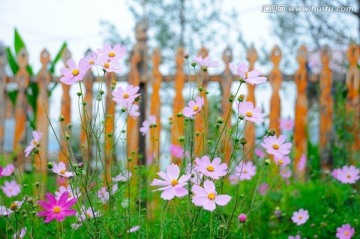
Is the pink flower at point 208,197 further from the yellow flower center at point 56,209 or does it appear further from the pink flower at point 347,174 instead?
the pink flower at point 347,174

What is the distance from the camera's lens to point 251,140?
4184 millimetres

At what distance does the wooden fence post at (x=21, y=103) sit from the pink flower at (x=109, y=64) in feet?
11.3

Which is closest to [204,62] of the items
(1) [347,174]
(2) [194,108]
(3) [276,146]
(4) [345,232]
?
(2) [194,108]

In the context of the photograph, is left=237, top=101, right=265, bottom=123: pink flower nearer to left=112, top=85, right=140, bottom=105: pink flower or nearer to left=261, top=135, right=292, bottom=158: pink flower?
left=261, top=135, right=292, bottom=158: pink flower

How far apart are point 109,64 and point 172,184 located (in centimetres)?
35

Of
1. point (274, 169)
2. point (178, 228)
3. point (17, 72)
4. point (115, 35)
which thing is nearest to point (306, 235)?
point (274, 169)

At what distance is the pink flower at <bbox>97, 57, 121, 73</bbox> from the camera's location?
1224 millimetres

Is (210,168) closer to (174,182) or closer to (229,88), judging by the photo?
(174,182)

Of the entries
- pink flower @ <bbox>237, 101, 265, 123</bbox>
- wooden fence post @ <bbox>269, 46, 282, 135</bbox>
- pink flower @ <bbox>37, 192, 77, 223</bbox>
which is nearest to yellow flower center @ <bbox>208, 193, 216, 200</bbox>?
pink flower @ <bbox>237, 101, 265, 123</bbox>

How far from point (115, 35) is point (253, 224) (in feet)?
33.2

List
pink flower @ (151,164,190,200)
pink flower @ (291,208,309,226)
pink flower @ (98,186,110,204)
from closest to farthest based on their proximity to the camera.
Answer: pink flower @ (151,164,190,200), pink flower @ (98,186,110,204), pink flower @ (291,208,309,226)

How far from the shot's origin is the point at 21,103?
458 cm

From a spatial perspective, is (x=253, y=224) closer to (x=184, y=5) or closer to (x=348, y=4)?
(x=348, y=4)

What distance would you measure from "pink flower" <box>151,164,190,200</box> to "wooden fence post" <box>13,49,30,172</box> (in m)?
3.66
